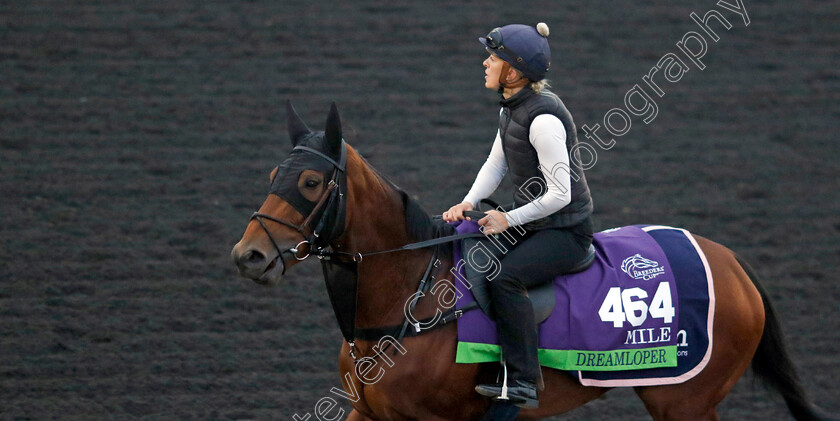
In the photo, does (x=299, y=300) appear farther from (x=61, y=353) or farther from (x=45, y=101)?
(x=45, y=101)

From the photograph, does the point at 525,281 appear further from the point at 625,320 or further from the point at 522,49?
the point at 522,49

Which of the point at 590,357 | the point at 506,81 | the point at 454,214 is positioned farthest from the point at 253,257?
the point at 590,357

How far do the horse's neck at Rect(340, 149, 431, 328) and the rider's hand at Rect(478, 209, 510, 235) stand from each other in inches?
9.5

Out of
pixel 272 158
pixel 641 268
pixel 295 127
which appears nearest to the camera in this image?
pixel 295 127

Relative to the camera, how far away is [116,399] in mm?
4246

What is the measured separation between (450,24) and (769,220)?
9.44ft

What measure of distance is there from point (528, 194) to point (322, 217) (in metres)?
0.78

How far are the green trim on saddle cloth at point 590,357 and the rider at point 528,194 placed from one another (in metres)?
0.10

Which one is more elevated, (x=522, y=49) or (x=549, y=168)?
(x=522, y=49)

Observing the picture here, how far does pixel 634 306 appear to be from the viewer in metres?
3.00

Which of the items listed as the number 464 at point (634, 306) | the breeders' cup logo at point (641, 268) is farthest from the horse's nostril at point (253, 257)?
the breeders' cup logo at point (641, 268)

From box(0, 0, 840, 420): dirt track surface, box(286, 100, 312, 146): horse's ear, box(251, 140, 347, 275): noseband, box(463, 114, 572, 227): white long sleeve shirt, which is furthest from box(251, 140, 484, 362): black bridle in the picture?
box(0, 0, 840, 420): dirt track surface

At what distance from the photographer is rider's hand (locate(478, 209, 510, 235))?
2.85 metres

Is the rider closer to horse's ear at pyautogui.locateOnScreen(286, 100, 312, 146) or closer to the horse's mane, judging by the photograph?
the horse's mane
